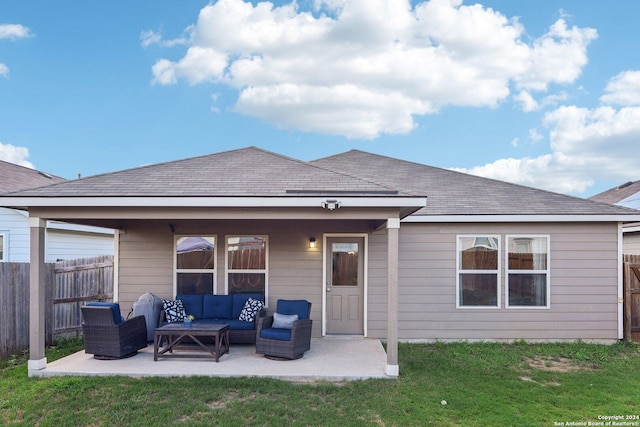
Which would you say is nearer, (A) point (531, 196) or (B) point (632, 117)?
(A) point (531, 196)

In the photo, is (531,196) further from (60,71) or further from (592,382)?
(60,71)

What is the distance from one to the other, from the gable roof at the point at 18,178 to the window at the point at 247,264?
6871 millimetres

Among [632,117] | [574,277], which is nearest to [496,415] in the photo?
[574,277]

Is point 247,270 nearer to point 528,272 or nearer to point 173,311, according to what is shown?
point 173,311

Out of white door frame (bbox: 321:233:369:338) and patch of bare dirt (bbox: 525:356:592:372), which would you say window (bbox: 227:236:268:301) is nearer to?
white door frame (bbox: 321:233:369:338)

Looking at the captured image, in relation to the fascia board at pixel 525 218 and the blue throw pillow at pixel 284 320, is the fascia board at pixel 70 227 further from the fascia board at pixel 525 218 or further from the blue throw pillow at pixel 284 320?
the fascia board at pixel 525 218

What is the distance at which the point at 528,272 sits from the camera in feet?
25.6

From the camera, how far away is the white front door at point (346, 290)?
8.01 metres

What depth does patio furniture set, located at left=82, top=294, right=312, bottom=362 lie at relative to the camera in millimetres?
6156

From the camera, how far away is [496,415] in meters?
4.41

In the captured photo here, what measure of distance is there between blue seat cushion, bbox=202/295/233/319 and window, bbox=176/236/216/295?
60cm

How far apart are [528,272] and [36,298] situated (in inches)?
322

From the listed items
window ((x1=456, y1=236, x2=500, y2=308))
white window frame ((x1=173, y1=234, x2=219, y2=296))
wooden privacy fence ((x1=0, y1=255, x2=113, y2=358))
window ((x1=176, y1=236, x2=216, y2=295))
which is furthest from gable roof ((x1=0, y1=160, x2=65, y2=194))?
window ((x1=456, y1=236, x2=500, y2=308))

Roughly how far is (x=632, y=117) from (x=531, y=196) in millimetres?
8706
